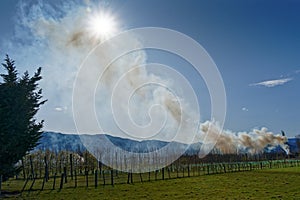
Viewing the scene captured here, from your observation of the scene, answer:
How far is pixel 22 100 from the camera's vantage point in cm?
2731

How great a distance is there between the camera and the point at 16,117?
2630 cm

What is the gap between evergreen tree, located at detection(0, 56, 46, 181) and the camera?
25.3 metres

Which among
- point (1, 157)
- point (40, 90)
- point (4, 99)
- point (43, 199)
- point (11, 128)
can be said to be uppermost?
point (40, 90)

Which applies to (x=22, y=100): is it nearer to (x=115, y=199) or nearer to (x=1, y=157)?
(x=1, y=157)

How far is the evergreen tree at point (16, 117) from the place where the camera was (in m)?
25.3

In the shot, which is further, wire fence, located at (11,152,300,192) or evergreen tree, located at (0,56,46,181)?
wire fence, located at (11,152,300,192)

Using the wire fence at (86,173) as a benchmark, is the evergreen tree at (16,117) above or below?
above

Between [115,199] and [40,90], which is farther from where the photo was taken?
[40,90]

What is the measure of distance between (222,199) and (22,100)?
1817 cm

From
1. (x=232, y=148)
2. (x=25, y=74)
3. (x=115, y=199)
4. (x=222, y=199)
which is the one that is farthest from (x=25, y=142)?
Result: (x=232, y=148)

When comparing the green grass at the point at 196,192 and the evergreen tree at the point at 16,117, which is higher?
the evergreen tree at the point at 16,117

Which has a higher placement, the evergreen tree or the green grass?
the evergreen tree

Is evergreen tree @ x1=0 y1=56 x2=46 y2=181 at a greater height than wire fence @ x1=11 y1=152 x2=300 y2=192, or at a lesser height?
greater

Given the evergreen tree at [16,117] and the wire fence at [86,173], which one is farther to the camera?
the wire fence at [86,173]
